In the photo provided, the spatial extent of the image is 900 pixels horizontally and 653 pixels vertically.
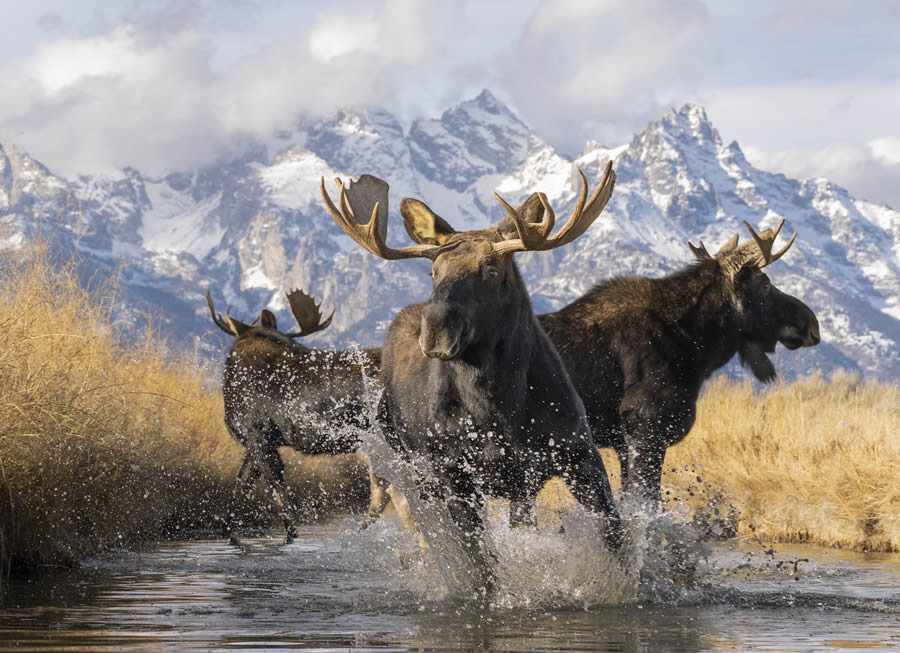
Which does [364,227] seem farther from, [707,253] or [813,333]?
[813,333]

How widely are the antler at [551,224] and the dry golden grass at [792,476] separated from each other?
2497 millimetres

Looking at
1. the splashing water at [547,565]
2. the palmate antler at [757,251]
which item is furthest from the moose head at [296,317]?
the splashing water at [547,565]

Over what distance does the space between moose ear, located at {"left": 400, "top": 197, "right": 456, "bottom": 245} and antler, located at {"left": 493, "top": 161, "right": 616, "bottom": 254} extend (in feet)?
1.26

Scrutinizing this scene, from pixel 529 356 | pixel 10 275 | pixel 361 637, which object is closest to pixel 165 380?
pixel 10 275

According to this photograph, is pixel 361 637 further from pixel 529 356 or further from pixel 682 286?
pixel 682 286

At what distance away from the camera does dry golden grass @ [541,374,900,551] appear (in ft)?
33.4

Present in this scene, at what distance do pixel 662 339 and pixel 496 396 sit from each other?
2771 millimetres

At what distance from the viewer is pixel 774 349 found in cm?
956

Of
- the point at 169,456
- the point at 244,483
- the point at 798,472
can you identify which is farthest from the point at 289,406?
the point at 798,472

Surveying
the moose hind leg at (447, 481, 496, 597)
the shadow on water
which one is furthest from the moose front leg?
the moose hind leg at (447, 481, 496, 597)

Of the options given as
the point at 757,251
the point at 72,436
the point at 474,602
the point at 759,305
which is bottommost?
the point at 474,602

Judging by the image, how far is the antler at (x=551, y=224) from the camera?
6.42 m

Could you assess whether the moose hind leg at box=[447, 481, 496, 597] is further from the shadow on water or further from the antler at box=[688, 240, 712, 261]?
the antler at box=[688, 240, 712, 261]

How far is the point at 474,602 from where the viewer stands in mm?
6473
